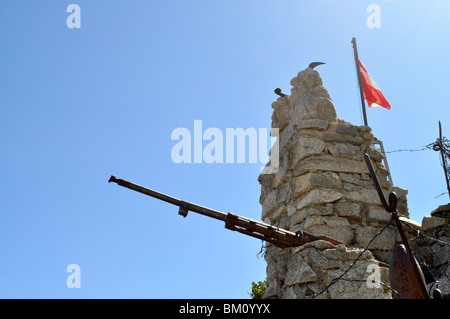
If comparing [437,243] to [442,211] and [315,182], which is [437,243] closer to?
[442,211]

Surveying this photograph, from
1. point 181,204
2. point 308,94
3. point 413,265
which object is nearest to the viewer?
point 413,265

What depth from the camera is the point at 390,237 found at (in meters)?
5.47

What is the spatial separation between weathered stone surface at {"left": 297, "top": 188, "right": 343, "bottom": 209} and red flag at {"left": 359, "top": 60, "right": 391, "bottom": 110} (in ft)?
9.67

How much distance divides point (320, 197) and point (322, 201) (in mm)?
51

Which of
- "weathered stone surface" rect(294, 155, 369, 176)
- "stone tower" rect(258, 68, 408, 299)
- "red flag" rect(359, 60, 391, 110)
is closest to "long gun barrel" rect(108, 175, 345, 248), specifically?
"stone tower" rect(258, 68, 408, 299)

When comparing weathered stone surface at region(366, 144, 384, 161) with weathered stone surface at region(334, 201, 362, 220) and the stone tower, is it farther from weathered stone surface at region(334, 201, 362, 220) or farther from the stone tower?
weathered stone surface at region(334, 201, 362, 220)

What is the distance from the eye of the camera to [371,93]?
26.4ft

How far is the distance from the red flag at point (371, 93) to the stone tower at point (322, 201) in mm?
1605

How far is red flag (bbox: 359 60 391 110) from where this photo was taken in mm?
7965

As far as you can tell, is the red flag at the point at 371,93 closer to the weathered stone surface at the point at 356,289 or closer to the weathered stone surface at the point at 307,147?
the weathered stone surface at the point at 307,147
